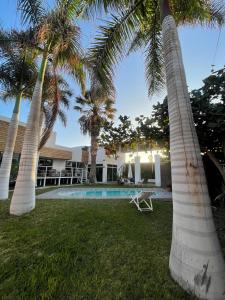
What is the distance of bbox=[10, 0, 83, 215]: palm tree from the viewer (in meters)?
5.93

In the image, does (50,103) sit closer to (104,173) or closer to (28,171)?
(28,171)

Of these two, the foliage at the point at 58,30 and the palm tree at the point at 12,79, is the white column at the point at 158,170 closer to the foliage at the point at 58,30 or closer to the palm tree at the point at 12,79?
the foliage at the point at 58,30

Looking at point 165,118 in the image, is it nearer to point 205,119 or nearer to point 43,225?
point 205,119

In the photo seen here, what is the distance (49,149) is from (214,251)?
18.9 metres

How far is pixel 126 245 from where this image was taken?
417 centimetres

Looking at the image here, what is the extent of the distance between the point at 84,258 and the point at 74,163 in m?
22.0

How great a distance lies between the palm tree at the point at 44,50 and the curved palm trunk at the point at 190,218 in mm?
4880

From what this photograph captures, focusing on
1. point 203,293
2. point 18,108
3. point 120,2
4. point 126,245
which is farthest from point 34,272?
point 18,108

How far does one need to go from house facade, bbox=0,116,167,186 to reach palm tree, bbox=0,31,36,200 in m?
5.92

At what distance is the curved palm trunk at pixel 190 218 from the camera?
2.53 metres

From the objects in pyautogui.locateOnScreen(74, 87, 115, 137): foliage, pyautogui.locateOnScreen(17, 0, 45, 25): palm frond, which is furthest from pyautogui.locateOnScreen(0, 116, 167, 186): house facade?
pyautogui.locateOnScreen(17, 0, 45, 25): palm frond

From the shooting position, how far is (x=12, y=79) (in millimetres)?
9523

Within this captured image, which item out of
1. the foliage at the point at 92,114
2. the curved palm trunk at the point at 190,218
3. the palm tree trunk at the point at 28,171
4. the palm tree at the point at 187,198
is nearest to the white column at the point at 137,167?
the foliage at the point at 92,114

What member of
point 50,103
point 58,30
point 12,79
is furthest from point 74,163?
point 58,30
